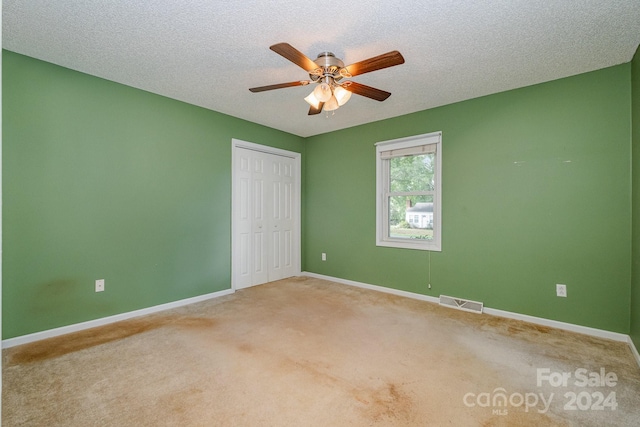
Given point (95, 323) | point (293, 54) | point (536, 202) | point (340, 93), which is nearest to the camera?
point (293, 54)

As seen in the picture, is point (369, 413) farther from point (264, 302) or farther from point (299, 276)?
point (299, 276)

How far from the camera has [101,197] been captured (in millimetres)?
3369

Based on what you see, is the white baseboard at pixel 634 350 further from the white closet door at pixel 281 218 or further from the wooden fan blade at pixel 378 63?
the white closet door at pixel 281 218

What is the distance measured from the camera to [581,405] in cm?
215

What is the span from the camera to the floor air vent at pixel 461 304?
12.3 ft

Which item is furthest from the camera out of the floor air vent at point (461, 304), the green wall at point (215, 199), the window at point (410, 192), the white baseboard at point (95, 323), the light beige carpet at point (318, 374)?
the window at point (410, 192)

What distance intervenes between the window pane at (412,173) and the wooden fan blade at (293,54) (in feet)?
7.50

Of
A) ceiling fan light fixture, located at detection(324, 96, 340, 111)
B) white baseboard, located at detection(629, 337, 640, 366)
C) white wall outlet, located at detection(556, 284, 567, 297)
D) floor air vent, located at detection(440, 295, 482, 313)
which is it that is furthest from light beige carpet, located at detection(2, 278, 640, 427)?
ceiling fan light fixture, located at detection(324, 96, 340, 111)

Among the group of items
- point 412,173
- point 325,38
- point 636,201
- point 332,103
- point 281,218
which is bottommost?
point 281,218

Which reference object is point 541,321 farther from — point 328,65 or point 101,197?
point 101,197

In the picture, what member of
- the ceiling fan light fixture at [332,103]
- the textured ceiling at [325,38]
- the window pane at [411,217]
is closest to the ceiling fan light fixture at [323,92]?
the ceiling fan light fixture at [332,103]

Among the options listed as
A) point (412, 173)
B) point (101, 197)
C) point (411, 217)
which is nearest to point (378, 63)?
point (412, 173)

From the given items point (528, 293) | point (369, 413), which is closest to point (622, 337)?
point (528, 293)

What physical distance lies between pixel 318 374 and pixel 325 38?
2599 mm
